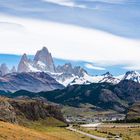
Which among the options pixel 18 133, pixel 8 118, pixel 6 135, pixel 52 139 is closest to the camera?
pixel 6 135

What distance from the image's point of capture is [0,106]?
602 ft

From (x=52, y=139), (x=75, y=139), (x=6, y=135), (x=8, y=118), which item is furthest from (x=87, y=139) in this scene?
(x=6, y=135)

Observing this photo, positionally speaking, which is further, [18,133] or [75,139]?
[75,139]

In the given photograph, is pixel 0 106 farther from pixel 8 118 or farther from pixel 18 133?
pixel 18 133

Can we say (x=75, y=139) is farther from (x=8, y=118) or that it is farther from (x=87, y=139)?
(x=8, y=118)

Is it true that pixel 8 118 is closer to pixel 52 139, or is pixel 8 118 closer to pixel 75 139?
pixel 75 139

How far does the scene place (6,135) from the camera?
99750mm

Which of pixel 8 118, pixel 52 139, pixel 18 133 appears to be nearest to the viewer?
pixel 18 133

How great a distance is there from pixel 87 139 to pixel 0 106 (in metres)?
39.3

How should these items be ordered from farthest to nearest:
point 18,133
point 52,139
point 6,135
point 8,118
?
point 8,118 → point 52,139 → point 18,133 → point 6,135

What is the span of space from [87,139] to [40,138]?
75129mm

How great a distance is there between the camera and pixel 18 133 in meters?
108

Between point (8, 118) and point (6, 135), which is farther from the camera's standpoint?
point (8, 118)

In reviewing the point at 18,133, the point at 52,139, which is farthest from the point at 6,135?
the point at 52,139
